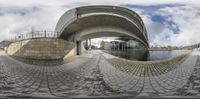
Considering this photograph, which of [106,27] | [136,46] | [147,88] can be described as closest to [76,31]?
[106,27]

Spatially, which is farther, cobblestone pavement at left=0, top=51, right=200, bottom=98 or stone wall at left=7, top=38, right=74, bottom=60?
stone wall at left=7, top=38, right=74, bottom=60

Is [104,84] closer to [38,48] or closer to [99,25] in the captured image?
[38,48]

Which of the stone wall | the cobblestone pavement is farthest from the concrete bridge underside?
the cobblestone pavement

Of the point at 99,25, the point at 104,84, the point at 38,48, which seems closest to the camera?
the point at 104,84

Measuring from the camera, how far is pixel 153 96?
6.22ft

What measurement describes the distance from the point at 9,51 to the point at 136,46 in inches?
592

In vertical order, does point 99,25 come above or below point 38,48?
above

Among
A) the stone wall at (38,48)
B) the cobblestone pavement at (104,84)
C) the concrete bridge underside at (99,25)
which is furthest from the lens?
the concrete bridge underside at (99,25)

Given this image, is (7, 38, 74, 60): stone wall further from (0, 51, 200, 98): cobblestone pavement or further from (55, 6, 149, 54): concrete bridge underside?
(0, 51, 200, 98): cobblestone pavement

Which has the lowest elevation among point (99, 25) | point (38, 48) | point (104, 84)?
point (104, 84)

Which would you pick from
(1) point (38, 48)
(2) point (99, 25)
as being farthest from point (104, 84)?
(2) point (99, 25)

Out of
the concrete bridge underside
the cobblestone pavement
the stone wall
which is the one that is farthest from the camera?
the concrete bridge underside

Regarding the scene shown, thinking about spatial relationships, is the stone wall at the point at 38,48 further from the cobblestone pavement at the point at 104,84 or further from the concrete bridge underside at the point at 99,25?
the cobblestone pavement at the point at 104,84

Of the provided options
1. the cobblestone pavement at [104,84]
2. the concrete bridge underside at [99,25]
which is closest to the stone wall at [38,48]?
the concrete bridge underside at [99,25]
